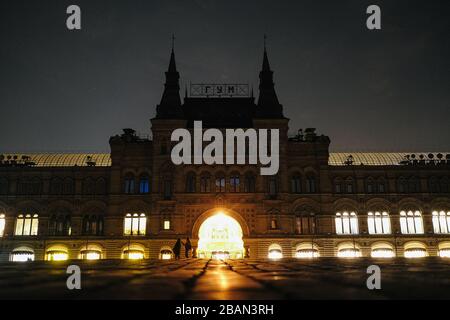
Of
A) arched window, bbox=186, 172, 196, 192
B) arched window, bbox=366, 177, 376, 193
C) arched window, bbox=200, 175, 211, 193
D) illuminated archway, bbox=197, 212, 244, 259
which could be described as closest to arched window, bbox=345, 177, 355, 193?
arched window, bbox=366, 177, 376, 193

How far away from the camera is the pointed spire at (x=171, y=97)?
4550cm

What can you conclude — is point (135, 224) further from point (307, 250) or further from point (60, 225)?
point (307, 250)

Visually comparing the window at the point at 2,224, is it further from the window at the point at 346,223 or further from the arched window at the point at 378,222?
the arched window at the point at 378,222

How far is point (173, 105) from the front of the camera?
46125 mm

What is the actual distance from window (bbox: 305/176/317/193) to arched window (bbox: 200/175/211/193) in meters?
10.0

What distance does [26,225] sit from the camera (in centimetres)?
4353

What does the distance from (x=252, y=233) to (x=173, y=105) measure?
1596 centimetres

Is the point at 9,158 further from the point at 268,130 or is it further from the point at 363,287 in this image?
the point at 363,287

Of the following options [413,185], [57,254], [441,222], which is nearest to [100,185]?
[57,254]

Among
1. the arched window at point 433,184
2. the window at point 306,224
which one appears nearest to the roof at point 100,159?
the arched window at point 433,184

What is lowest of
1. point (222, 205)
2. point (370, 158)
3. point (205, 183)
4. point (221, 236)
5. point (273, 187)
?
point (221, 236)

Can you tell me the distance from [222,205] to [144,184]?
847 centimetres

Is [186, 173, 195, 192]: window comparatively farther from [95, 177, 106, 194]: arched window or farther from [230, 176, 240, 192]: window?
[95, 177, 106, 194]: arched window

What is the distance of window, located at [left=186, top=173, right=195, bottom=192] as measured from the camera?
43.5m
